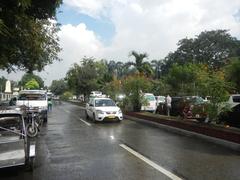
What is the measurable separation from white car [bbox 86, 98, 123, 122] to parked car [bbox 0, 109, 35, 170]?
13.5 meters

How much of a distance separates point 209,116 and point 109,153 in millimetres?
5801

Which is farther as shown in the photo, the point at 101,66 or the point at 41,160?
the point at 101,66

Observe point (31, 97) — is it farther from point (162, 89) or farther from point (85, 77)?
point (85, 77)

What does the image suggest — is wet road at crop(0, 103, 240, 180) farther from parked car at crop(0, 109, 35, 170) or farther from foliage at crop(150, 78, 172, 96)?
foliage at crop(150, 78, 172, 96)

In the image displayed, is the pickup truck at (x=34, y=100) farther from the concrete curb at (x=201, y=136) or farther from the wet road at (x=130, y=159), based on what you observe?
the wet road at (x=130, y=159)

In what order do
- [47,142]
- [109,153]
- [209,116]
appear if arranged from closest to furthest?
[109,153] < [47,142] < [209,116]

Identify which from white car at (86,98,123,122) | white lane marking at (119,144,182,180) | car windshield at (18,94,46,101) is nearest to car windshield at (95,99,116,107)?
white car at (86,98,123,122)

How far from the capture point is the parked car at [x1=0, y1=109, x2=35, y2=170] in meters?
8.00

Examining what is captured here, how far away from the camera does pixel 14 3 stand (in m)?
7.81

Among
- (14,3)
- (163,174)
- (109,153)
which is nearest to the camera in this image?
(14,3)

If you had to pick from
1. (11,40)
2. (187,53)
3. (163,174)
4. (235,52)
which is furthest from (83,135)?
(187,53)

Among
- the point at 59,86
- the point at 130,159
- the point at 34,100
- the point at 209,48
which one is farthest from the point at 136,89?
the point at 59,86

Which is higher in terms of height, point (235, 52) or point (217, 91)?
point (235, 52)

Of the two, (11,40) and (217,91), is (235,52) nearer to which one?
(217,91)
